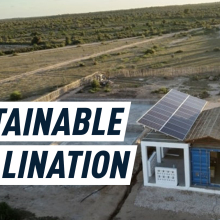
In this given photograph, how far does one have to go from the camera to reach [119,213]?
48.6 ft

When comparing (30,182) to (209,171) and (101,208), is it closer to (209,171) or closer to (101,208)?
(101,208)

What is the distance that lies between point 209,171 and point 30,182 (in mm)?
8966

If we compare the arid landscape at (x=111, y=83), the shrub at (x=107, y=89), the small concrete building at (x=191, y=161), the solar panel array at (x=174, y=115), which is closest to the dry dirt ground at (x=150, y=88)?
the arid landscape at (x=111, y=83)

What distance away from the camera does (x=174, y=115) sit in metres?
17.5

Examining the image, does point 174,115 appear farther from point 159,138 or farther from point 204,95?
point 204,95

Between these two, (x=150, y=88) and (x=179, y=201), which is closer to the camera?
(x=179, y=201)

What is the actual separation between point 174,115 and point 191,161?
8.91 ft

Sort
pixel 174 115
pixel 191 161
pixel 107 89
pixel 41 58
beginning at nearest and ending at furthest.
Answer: pixel 191 161 → pixel 174 115 → pixel 107 89 → pixel 41 58

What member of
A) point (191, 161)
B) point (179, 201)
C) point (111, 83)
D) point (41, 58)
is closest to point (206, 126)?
point (191, 161)

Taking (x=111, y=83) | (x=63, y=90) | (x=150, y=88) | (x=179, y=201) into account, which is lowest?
(x=179, y=201)

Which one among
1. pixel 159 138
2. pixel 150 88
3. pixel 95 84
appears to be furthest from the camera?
pixel 95 84

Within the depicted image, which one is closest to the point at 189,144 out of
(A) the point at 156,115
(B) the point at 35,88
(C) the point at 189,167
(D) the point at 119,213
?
(C) the point at 189,167

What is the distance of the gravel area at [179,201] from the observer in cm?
1452

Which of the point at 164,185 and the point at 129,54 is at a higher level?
the point at 129,54
